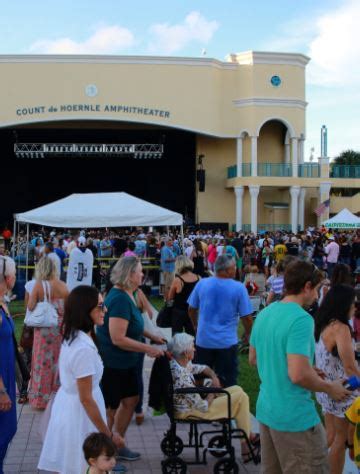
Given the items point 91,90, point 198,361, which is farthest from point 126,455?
point 91,90

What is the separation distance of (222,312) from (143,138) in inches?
1242

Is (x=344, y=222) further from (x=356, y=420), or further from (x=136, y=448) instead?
(x=356, y=420)

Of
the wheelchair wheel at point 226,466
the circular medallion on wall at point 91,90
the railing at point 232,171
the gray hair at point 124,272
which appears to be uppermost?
the circular medallion on wall at point 91,90

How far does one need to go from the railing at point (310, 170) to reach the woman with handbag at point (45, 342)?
29445mm

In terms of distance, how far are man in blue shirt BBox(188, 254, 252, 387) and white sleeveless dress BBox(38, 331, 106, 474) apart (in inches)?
87.3

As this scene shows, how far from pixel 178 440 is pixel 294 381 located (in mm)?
2159

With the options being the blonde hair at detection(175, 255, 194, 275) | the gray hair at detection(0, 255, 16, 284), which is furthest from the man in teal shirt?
the blonde hair at detection(175, 255, 194, 275)

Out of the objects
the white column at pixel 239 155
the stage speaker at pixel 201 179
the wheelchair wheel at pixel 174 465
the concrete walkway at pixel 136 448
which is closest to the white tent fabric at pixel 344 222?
the white column at pixel 239 155

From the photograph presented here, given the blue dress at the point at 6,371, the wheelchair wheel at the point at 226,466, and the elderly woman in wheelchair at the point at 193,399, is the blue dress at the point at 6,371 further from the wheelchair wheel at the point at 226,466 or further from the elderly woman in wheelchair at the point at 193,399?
the wheelchair wheel at the point at 226,466

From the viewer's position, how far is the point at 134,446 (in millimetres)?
6008

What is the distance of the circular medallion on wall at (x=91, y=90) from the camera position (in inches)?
1312

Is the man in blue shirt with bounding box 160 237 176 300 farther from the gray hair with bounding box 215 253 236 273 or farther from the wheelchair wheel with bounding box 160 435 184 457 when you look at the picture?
the wheelchair wheel with bounding box 160 435 184 457

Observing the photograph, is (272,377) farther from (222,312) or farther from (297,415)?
(222,312)

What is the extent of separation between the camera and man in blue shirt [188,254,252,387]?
6098 mm
